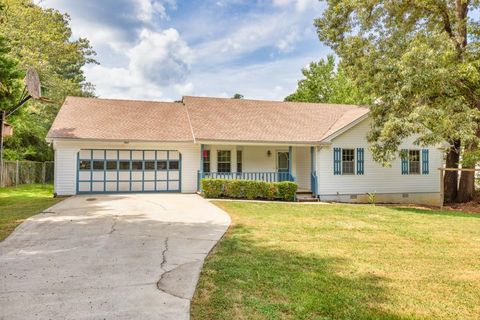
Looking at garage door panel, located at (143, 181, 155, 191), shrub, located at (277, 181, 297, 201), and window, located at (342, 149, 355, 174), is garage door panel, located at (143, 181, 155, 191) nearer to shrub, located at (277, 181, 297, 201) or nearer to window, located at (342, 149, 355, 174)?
shrub, located at (277, 181, 297, 201)

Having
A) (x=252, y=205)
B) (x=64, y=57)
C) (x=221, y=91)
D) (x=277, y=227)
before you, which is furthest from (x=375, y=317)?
(x=64, y=57)

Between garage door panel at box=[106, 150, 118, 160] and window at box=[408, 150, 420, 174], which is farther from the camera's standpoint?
window at box=[408, 150, 420, 174]

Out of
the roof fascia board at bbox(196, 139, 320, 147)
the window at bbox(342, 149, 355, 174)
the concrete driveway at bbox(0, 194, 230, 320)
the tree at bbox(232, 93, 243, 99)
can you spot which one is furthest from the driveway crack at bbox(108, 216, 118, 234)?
the tree at bbox(232, 93, 243, 99)

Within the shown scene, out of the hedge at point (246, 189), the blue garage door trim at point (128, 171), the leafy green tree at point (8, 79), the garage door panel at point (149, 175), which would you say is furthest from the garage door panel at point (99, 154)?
the hedge at point (246, 189)

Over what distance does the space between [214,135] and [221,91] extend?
51.1 ft

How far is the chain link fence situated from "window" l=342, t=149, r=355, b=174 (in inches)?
720

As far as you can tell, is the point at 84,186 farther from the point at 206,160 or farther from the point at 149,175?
the point at 206,160

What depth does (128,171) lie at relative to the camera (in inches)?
681

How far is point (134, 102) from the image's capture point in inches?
837

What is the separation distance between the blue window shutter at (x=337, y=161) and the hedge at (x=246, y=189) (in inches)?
104

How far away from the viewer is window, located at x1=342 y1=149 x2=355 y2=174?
57.2ft

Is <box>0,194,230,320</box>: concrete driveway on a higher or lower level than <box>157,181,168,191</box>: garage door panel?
lower

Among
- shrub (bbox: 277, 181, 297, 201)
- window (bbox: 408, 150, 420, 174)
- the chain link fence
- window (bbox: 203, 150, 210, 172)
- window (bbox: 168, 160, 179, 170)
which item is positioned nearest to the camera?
shrub (bbox: 277, 181, 297, 201)

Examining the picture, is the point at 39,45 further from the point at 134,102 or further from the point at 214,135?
the point at 214,135
